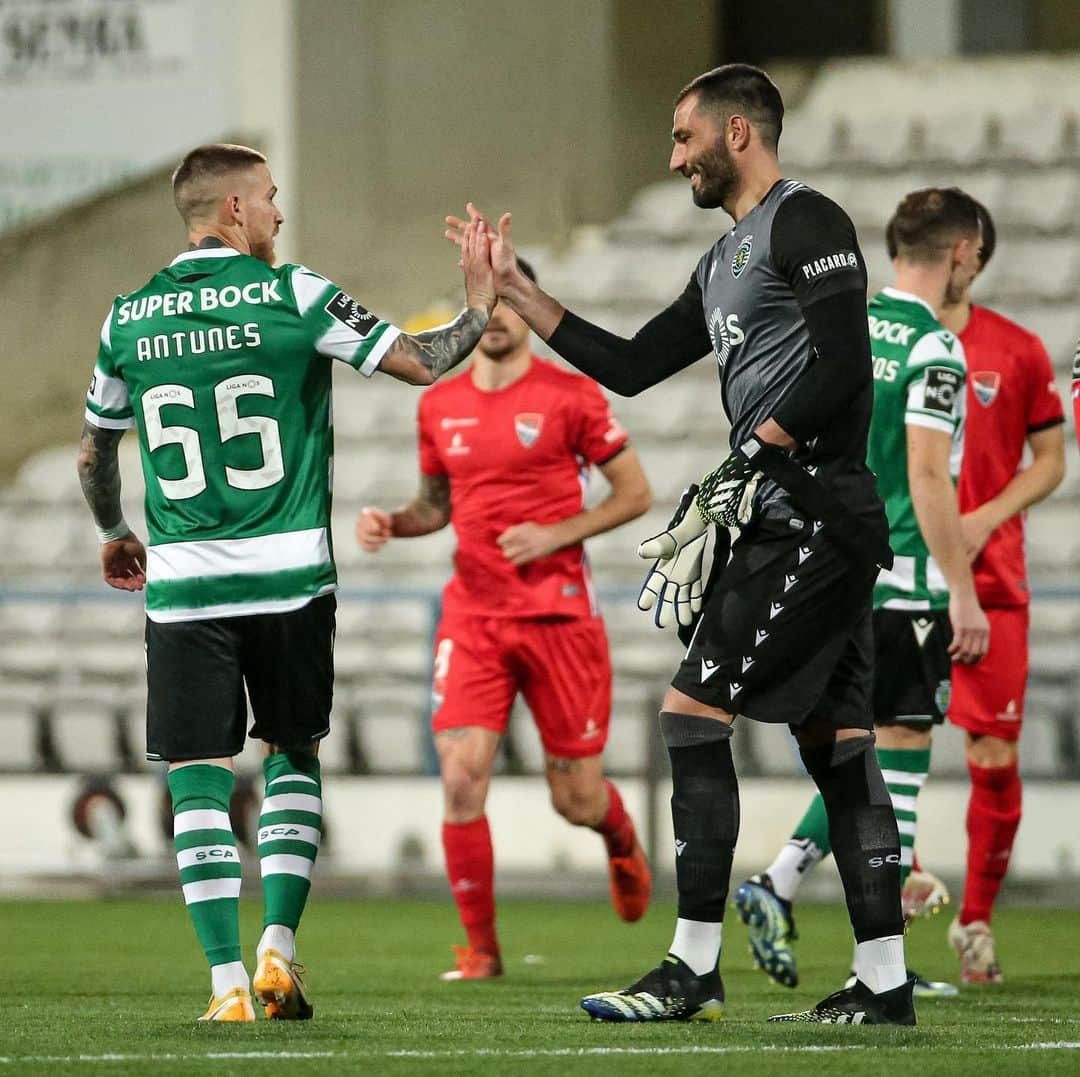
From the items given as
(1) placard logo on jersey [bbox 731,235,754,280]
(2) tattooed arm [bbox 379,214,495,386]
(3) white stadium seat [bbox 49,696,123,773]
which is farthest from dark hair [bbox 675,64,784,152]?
(3) white stadium seat [bbox 49,696,123,773]

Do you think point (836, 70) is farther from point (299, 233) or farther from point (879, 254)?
point (299, 233)

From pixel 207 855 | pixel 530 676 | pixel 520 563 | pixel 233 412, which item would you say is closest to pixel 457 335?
pixel 233 412

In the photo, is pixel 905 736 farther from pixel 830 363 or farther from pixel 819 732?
pixel 830 363

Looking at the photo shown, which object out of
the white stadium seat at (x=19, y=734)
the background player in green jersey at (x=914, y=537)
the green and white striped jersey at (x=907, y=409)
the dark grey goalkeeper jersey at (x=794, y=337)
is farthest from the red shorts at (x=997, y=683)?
the white stadium seat at (x=19, y=734)

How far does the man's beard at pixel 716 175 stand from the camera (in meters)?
4.77

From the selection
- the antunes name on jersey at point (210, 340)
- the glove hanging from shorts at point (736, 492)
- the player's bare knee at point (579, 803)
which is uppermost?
the antunes name on jersey at point (210, 340)

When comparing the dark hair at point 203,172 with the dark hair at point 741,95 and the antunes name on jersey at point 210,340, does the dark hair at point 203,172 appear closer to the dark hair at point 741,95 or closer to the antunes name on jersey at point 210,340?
the antunes name on jersey at point 210,340

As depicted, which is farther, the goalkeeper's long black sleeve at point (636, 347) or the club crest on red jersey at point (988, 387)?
the club crest on red jersey at point (988, 387)

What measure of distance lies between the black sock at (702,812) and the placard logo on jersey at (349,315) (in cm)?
110

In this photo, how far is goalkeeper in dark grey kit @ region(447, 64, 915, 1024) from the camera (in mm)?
4547

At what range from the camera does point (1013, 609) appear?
21.5ft

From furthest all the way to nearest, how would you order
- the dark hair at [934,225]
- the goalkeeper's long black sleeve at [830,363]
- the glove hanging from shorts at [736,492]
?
the dark hair at [934,225] < the glove hanging from shorts at [736,492] < the goalkeeper's long black sleeve at [830,363]

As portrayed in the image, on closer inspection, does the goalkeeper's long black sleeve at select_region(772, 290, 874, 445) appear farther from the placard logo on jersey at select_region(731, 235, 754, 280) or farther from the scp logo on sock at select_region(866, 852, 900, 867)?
the scp logo on sock at select_region(866, 852, 900, 867)

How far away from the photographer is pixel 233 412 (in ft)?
15.8
